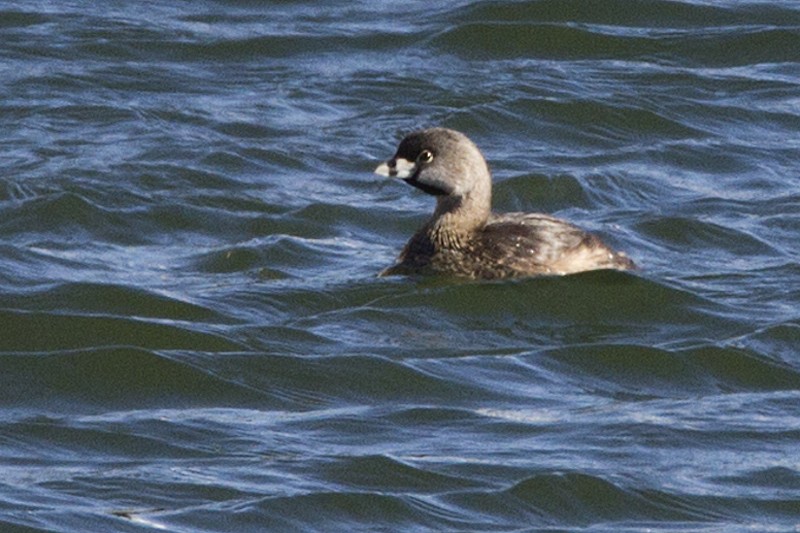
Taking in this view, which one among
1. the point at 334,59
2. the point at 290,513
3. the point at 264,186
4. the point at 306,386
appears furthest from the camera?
the point at 334,59

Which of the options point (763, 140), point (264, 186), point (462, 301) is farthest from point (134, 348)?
point (763, 140)

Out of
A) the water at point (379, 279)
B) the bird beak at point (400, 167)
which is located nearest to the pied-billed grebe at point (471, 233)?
the bird beak at point (400, 167)

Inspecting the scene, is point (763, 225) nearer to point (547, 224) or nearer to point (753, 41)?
point (547, 224)

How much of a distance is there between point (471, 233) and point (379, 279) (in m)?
0.60

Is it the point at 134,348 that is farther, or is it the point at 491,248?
the point at 491,248

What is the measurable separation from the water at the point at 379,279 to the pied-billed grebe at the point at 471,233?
0.52 feet

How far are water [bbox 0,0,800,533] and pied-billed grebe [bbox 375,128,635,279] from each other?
0.16m

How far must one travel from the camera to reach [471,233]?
45.6ft

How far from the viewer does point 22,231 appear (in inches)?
570

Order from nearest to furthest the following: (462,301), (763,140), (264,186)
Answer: (462,301), (264,186), (763,140)

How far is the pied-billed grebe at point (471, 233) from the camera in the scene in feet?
44.3

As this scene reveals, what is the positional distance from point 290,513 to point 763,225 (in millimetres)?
6349

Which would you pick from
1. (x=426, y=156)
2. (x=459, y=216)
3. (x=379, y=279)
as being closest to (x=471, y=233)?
(x=459, y=216)

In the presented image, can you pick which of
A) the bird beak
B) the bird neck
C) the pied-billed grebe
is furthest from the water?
the bird beak
